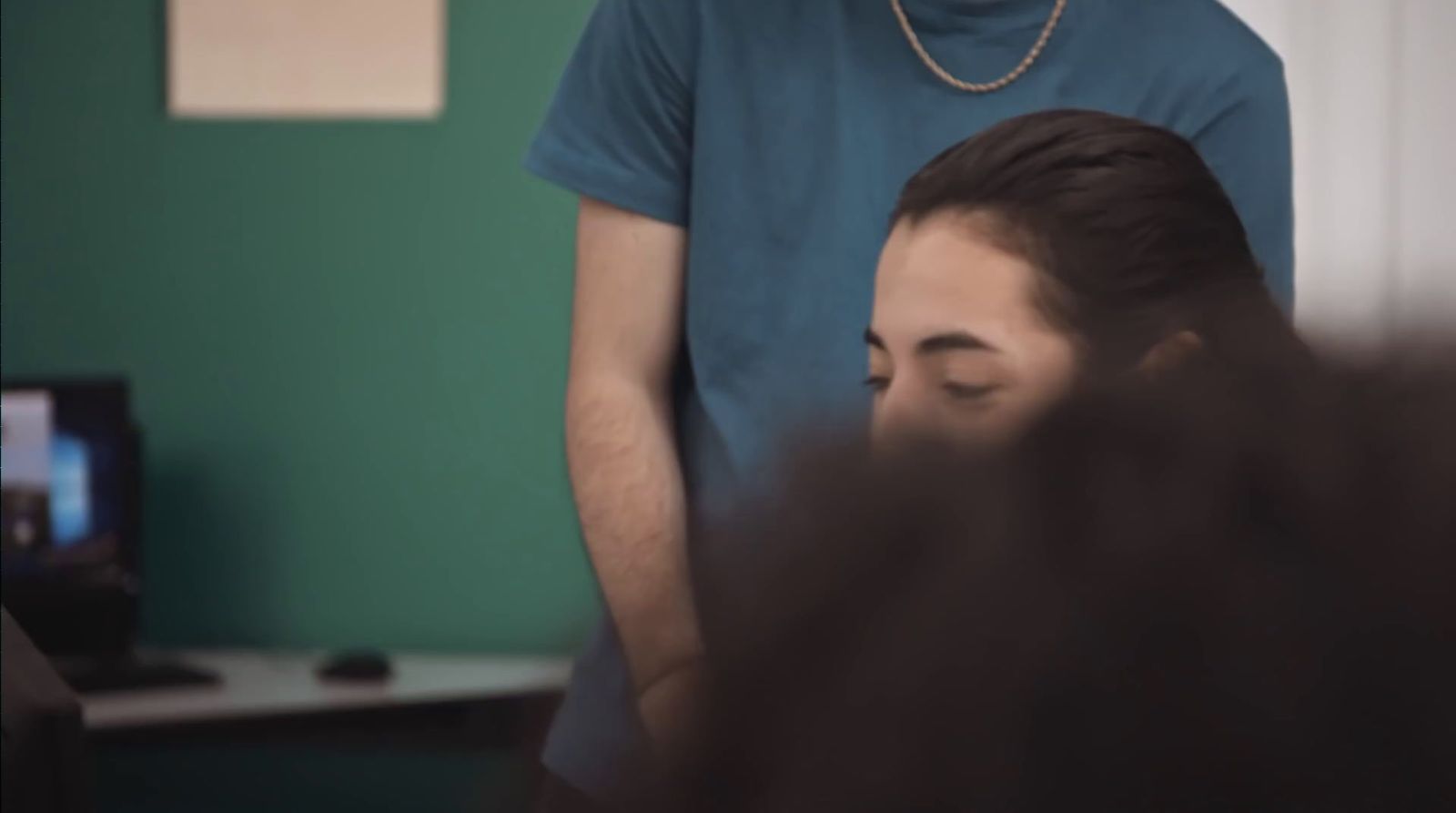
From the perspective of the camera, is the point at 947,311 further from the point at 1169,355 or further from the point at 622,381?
the point at 1169,355

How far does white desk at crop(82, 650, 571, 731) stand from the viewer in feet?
6.73

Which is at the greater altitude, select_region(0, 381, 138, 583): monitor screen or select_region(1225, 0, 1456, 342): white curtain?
select_region(1225, 0, 1456, 342): white curtain

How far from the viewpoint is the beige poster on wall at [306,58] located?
251 cm

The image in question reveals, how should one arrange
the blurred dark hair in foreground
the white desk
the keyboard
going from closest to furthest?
1. the blurred dark hair in foreground
2. the white desk
3. the keyboard

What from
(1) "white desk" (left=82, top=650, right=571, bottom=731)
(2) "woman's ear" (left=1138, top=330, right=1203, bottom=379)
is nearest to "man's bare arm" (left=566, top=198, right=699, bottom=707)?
(2) "woman's ear" (left=1138, top=330, right=1203, bottom=379)

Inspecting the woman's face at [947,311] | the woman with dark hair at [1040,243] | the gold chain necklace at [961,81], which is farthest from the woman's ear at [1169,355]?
the gold chain necklace at [961,81]

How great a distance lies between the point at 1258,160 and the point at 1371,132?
1036 millimetres

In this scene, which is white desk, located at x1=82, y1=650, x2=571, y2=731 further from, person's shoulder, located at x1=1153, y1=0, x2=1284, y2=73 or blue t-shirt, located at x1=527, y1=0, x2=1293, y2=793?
person's shoulder, located at x1=1153, y1=0, x2=1284, y2=73

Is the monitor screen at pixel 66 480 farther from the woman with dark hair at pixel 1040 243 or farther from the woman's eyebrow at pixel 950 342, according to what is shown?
the woman's eyebrow at pixel 950 342

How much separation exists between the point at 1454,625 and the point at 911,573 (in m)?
0.06

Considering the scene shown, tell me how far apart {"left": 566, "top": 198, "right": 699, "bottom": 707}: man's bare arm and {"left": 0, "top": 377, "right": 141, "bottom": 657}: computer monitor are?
1.41 m

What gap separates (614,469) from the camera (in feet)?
3.57

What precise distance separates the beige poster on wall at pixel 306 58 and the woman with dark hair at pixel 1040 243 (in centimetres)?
150

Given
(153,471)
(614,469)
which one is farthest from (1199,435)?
(153,471)
